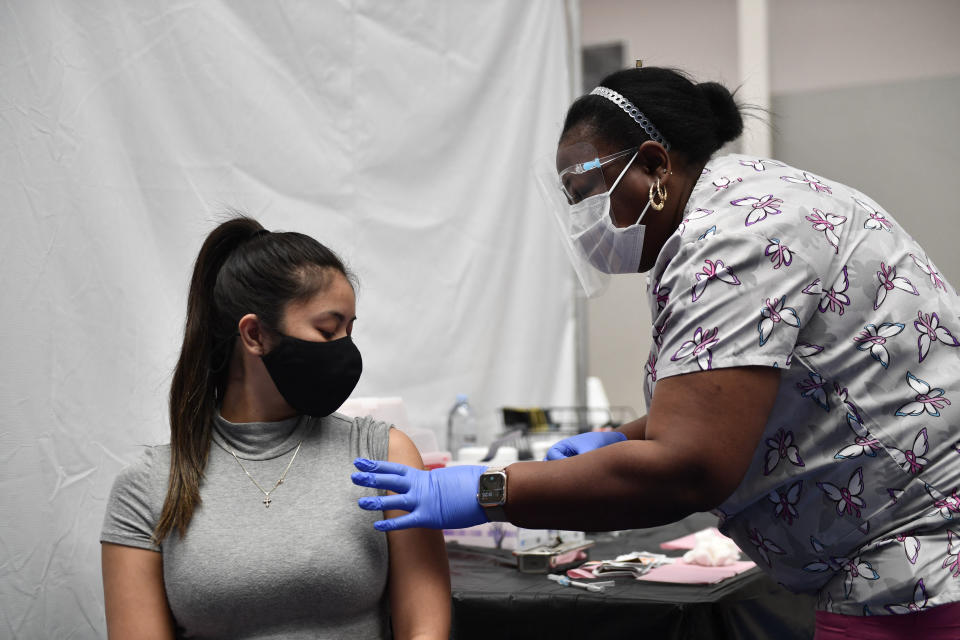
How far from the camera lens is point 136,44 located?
5.93 feet

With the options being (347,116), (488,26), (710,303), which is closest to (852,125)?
(488,26)

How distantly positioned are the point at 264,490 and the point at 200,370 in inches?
10.2

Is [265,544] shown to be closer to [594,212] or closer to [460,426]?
[594,212]

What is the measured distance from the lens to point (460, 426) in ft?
9.11

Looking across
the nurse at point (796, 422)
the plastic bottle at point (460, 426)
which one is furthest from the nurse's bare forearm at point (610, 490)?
the plastic bottle at point (460, 426)

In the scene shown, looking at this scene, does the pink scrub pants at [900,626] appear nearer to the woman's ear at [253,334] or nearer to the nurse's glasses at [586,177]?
the nurse's glasses at [586,177]

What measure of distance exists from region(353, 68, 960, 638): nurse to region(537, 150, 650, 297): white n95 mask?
4.4 inches

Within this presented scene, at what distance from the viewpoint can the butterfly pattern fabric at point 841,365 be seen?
3.34ft

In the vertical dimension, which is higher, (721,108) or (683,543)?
(721,108)

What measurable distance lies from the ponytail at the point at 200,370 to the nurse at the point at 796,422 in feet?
1.39

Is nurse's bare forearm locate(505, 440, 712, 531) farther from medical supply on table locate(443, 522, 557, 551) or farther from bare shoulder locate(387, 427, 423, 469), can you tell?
medical supply on table locate(443, 522, 557, 551)

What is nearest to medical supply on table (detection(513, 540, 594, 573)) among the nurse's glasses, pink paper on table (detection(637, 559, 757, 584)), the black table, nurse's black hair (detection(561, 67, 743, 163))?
the black table

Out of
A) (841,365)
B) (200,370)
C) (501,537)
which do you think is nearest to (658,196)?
(841,365)

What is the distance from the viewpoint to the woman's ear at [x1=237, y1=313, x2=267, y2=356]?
146 cm
